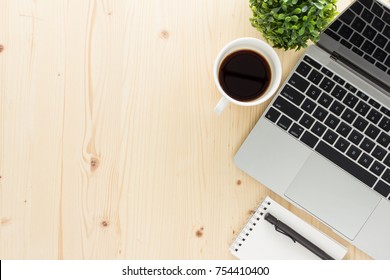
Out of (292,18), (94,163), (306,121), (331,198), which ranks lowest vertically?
(94,163)

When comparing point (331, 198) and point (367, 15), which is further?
point (331, 198)

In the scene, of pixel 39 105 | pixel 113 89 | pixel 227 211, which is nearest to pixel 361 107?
pixel 227 211

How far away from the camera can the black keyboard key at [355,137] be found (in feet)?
2.76

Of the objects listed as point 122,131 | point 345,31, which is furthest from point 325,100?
point 122,131

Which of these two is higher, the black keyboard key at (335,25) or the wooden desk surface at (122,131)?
the black keyboard key at (335,25)

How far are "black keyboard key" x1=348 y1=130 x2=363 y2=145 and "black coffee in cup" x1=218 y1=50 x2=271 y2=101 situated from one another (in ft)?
0.61

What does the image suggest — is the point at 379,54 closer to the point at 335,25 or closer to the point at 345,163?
the point at 335,25

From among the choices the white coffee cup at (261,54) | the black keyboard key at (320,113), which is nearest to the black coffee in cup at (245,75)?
the white coffee cup at (261,54)

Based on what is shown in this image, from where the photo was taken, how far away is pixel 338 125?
33.2 inches

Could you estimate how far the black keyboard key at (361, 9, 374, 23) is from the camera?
0.73 metres

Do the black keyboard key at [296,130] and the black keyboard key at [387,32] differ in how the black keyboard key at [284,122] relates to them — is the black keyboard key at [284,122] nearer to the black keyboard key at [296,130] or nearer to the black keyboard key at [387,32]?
the black keyboard key at [296,130]

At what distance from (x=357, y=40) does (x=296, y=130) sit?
0.63 feet

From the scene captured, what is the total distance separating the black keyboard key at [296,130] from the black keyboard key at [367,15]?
8.5 inches

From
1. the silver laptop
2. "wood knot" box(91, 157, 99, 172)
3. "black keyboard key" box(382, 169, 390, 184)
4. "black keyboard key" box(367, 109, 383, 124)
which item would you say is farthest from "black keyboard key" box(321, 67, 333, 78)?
"wood knot" box(91, 157, 99, 172)
